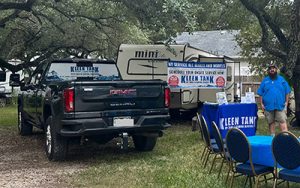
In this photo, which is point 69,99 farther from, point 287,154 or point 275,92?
point 275,92

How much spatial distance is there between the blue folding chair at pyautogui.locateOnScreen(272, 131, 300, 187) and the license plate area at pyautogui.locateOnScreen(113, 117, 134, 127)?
11.1 ft

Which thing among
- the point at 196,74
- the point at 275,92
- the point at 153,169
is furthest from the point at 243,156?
the point at 196,74

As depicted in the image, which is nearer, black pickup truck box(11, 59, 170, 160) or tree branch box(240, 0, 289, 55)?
black pickup truck box(11, 59, 170, 160)

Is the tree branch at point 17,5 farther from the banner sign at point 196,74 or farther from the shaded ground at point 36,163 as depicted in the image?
the banner sign at point 196,74

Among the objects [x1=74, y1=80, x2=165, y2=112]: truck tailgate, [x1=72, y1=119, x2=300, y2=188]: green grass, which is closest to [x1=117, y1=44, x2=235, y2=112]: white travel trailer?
[x1=72, y1=119, x2=300, y2=188]: green grass

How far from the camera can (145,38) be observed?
1831 cm

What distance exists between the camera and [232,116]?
26.2ft

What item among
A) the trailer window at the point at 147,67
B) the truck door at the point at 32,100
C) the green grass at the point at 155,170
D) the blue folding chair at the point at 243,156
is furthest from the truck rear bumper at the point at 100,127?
the trailer window at the point at 147,67

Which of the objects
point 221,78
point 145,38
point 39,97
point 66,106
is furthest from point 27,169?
point 145,38

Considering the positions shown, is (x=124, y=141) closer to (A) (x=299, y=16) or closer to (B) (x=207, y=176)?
(B) (x=207, y=176)

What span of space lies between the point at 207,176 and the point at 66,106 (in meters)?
2.70

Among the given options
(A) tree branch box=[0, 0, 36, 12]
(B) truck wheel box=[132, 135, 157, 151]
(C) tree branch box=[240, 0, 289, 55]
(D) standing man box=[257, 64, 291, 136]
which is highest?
(A) tree branch box=[0, 0, 36, 12]

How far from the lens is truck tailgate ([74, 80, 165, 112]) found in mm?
7832

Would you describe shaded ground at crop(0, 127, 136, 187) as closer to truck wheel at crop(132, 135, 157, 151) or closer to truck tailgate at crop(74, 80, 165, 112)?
truck wheel at crop(132, 135, 157, 151)
